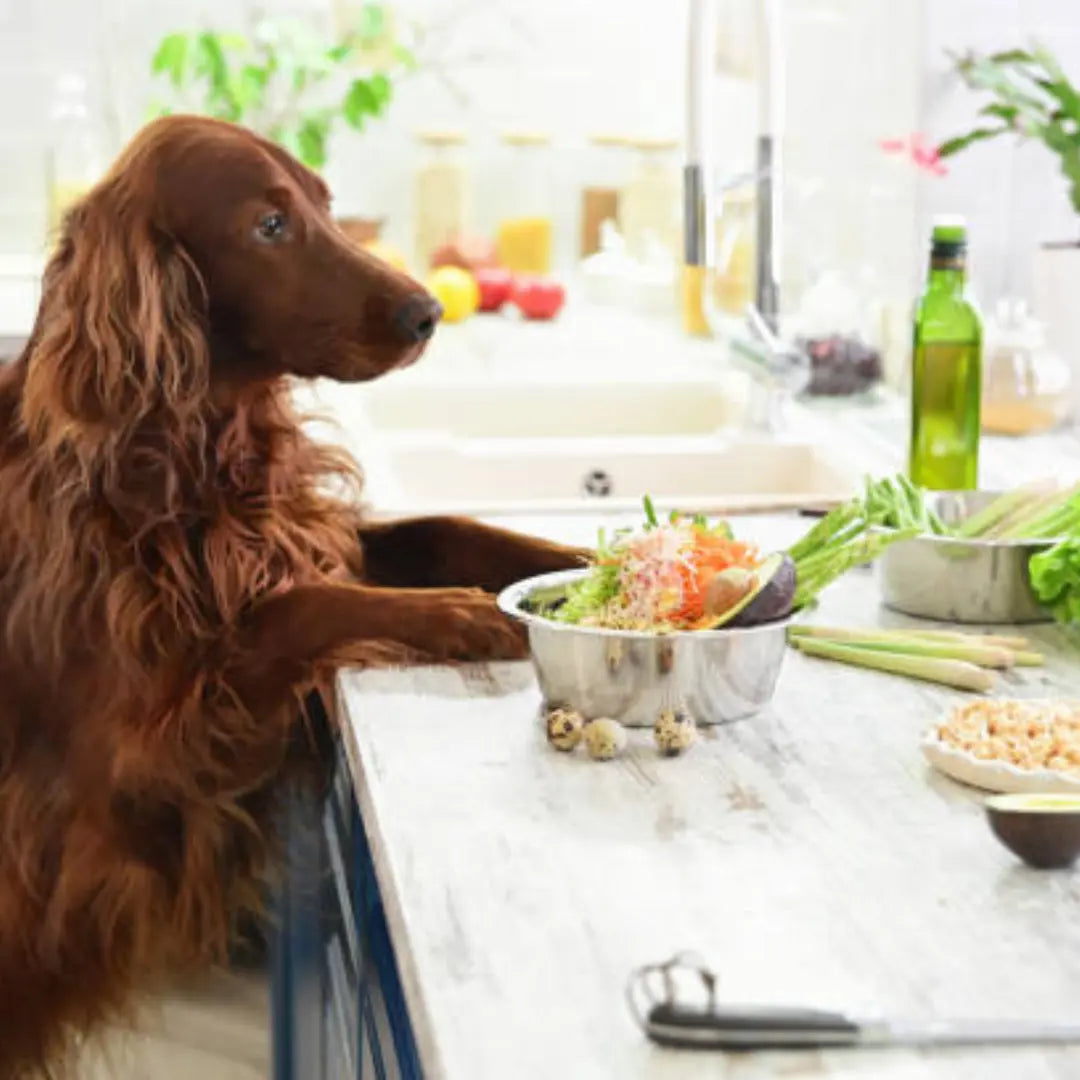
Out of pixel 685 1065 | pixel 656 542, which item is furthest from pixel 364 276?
pixel 685 1065

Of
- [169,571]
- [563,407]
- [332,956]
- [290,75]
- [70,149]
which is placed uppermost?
[290,75]

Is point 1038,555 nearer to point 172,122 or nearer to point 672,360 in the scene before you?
point 172,122

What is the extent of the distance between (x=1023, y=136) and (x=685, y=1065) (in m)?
2.04

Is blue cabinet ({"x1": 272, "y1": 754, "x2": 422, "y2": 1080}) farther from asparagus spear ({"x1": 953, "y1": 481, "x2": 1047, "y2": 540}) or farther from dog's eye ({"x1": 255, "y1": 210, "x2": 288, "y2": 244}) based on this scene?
asparagus spear ({"x1": 953, "y1": 481, "x2": 1047, "y2": 540})

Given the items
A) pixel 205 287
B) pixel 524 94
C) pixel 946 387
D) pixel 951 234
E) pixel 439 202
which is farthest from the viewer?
pixel 524 94

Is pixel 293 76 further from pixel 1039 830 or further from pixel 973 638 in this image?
pixel 1039 830

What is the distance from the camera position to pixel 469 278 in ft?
12.6

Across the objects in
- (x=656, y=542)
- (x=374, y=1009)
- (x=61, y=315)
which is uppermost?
(x=61, y=315)

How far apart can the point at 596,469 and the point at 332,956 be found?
1.19 meters

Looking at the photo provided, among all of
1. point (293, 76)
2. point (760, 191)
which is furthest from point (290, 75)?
point (760, 191)

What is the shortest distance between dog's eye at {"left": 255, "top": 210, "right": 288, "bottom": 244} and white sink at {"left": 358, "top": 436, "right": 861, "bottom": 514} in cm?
111

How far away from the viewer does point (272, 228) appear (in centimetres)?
180

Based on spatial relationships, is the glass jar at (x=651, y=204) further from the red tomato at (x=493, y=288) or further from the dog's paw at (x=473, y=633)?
the dog's paw at (x=473, y=633)

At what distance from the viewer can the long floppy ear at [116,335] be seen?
1709mm
